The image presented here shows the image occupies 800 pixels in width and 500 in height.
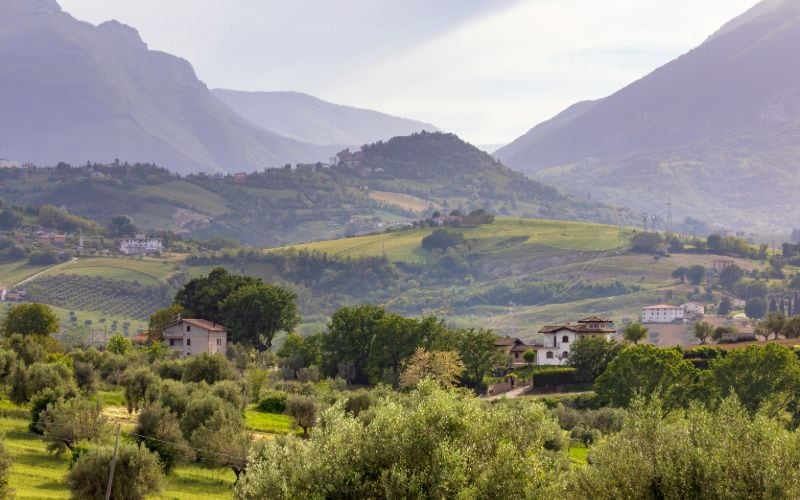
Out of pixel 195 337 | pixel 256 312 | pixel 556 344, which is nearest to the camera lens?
pixel 195 337

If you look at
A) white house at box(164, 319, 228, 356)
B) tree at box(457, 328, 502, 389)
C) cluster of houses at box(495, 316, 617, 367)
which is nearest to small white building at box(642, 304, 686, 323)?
cluster of houses at box(495, 316, 617, 367)

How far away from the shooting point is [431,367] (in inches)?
3334

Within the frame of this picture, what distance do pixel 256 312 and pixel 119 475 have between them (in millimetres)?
64153

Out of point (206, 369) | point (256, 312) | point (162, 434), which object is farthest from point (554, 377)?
point (162, 434)

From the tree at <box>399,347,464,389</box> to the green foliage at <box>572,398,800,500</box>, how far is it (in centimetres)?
4928

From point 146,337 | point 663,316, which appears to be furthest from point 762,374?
point 663,316

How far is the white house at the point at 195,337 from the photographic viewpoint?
10012 centimetres

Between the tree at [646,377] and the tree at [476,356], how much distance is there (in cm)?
1104

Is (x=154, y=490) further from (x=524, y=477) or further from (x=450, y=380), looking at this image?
(x=450, y=380)

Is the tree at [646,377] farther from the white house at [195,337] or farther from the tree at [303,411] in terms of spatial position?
the white house at [195,337]

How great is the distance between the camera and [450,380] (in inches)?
Result: 3305

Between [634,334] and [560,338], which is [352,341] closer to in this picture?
[560,338]

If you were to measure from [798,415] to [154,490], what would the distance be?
48.7 meters

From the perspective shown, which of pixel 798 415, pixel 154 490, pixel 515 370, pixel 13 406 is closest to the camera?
pixel 154 490
